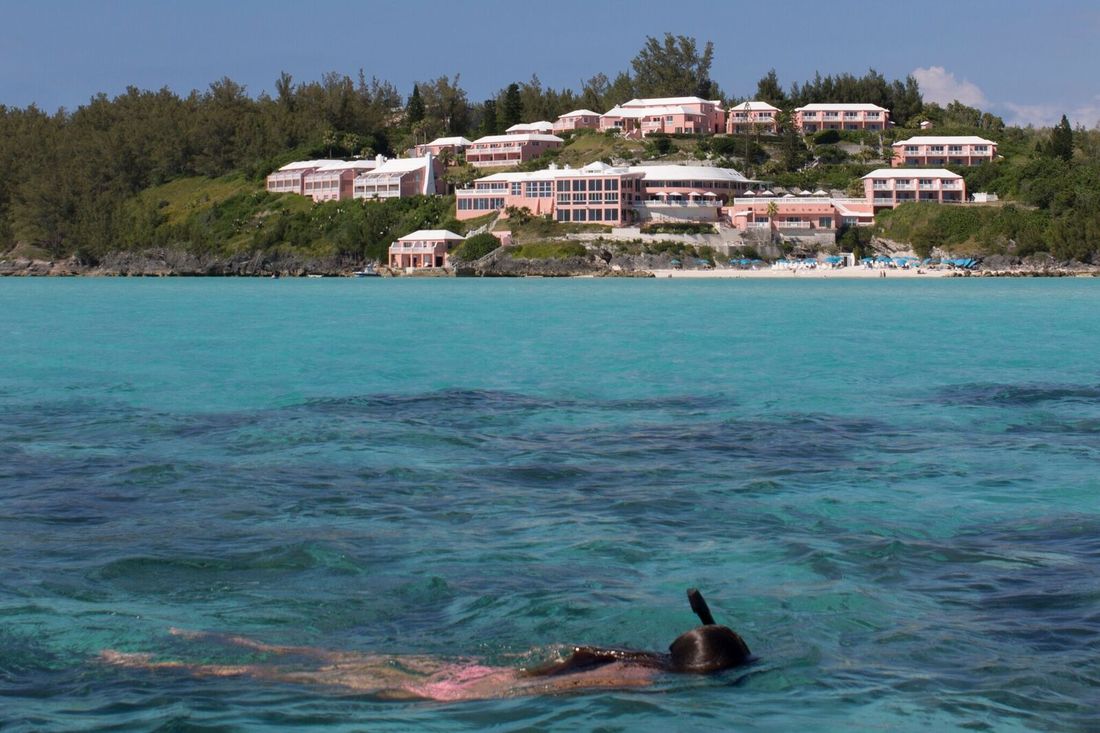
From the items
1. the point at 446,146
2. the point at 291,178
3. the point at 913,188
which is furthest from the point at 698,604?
the point at 446,146

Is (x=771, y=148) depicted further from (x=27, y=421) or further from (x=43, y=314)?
(x=27, y=421)

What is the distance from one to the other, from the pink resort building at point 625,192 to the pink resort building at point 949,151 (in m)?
18.4

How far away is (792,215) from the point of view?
351 ft

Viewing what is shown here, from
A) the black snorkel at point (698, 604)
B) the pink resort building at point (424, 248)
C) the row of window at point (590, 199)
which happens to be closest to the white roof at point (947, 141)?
the row of window at point (590, 199)

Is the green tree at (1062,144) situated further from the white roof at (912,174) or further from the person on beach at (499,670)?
the person on beach at (499,670)

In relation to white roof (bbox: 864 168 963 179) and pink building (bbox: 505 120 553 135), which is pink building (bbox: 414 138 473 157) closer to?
pink building (bbox: 505 120 553 135)

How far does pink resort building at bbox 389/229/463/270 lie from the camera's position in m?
110

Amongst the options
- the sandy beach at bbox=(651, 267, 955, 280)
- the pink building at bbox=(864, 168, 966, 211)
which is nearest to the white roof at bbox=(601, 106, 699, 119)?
the pink building at bbox=(864, 168, 966, 211)

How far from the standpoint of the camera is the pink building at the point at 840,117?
431ft

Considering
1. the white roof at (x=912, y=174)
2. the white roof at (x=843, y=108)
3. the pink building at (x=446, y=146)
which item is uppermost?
the white roof at (x=843, y=108)

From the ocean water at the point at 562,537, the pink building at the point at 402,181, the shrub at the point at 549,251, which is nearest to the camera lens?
the ocean water at the point at 562,537

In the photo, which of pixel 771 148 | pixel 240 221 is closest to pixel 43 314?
pixel 240 221

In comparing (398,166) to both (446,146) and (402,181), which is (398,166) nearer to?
(402,181)

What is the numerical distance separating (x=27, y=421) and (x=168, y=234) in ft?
382
